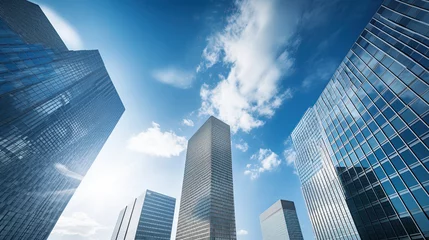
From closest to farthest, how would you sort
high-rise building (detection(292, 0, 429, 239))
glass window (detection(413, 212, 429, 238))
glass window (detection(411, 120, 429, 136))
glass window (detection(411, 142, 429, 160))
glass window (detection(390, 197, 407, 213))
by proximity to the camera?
glass window (detection(413, 212, 429, 238))
glass window (detection(411, 142, 429, 160))
glass window (detection(411, 120, 429, 136))
high-rise building (detection(292, 0, 429, 239))
glass window (detection(390, 197, 407, 213))

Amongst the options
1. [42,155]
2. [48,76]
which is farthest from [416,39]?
[42,155]

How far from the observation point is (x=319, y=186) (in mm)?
90375

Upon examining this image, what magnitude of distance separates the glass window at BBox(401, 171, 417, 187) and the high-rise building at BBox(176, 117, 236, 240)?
3946 inches

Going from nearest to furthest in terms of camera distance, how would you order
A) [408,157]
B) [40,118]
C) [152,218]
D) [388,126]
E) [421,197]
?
[421,197] → [408,157] → [388,126] → [40,118] → [152,218]

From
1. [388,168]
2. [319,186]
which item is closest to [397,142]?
[388,168]

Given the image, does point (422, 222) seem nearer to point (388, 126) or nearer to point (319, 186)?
point (388, 126)

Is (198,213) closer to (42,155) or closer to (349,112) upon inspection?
(42,155)

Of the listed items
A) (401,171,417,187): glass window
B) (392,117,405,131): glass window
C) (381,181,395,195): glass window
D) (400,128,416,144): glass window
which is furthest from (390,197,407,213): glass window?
(392,117,405,131): glass window

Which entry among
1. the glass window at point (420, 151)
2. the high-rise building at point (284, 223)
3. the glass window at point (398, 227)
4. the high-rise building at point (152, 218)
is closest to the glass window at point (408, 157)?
the glass window at point (420, 151)

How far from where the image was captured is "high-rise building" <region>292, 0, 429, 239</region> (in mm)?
22391

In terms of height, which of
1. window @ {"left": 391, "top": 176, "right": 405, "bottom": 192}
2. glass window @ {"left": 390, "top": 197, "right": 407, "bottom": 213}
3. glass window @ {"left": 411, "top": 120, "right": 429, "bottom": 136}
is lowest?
glass window @ {"left": 390, "top": 197, "right": 407, "bottom": 213}

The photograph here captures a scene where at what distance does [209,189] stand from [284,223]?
10095cm

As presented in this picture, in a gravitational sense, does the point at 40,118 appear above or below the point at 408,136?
above

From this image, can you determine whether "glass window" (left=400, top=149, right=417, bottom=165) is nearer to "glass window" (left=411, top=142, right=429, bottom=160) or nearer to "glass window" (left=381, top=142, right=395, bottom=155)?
"glass window" (left=411, top=142, right=429, bottom=160)
